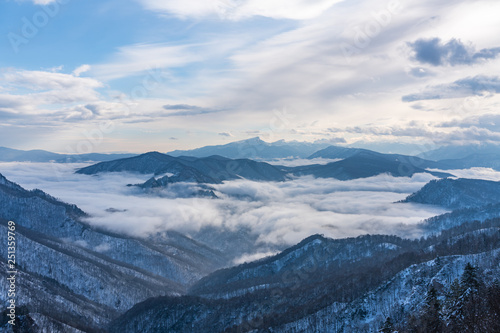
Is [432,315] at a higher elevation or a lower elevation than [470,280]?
lower

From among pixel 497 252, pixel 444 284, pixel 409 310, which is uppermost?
pixel 497 252

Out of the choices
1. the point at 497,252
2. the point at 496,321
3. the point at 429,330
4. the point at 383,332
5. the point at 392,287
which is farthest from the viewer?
the point at 392,287

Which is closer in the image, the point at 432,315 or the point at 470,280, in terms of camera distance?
the point at 470,280

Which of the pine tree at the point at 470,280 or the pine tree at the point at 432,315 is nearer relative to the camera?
the pine tree at the point at 470,280

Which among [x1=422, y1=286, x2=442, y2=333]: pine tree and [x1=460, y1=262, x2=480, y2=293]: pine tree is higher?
[x1=460, y1=262, x2=480, y2=293]: pine tree

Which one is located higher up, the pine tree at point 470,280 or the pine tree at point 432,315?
the pine tree at point 470,280

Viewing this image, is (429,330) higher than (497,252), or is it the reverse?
(497,252)

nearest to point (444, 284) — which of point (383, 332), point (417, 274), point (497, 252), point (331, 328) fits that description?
point (417, 274)

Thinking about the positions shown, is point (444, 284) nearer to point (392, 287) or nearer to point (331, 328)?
point (392, 287)

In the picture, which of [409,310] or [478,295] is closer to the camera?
[478,295]

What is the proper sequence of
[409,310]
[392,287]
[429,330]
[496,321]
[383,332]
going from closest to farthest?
[496,321]
[383,332]
[429,330]
[409,310]
[392,287]

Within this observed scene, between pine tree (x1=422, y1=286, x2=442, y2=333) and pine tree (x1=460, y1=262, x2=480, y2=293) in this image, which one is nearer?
pine tree (x1=460, y1=262, x2=480, y2=293)
